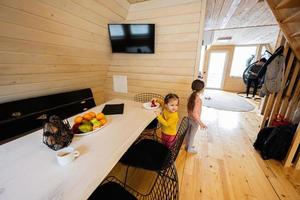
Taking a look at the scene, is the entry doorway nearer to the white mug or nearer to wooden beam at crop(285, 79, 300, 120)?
wooden beam at crop(285, 79, 300, 120)

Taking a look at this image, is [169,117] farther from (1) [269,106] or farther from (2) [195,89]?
(1) [269,106]

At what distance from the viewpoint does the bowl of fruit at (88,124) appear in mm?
1126

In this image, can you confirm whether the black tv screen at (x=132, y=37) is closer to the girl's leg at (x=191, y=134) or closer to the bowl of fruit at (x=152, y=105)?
the bowl of fruit at (x=152, y=105)

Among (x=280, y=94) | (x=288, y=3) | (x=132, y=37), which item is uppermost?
(x=288, y=3)

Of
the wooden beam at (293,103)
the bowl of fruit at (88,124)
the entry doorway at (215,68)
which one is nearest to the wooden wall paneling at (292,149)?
the wooden beam at (293,103)

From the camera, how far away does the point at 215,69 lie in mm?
6941

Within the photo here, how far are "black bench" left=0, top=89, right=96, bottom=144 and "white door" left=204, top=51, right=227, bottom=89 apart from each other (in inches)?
252

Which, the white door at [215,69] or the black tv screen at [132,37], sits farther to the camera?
the white door at [215,69]

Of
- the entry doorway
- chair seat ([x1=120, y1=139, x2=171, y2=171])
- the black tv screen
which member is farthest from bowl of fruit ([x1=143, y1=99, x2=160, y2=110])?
the entry doorway

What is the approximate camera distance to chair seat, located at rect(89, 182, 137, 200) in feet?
2.97

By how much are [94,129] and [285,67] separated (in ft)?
9.83

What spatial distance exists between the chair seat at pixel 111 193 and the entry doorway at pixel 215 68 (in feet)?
21.8

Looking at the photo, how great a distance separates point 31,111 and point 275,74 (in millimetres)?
3783

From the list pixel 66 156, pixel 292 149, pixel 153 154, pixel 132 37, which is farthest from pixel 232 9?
pixel 66 156
